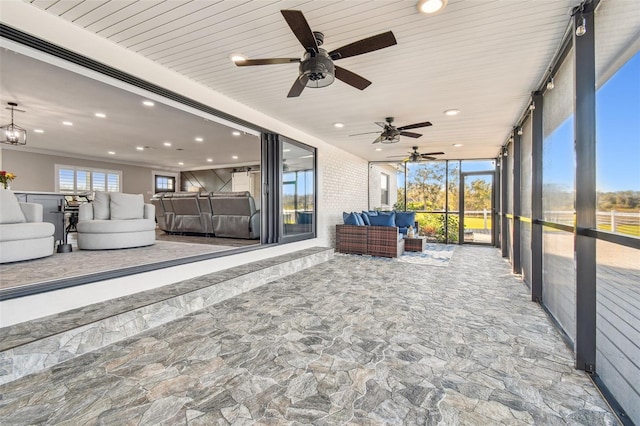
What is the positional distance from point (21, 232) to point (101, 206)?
157cm

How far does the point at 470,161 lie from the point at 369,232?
4.31m

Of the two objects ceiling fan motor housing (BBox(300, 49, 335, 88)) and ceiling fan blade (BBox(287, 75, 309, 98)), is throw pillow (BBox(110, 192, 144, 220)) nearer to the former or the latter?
ceiling fan blade (BBox(287, 75, 309, 98))

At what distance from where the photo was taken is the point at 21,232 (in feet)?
12.6

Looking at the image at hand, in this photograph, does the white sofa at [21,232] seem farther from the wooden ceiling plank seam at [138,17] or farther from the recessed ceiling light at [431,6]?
the recessed ceiling light at [431,6]

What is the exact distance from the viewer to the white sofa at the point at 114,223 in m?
5.02

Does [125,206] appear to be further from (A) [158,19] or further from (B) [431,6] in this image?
(B) [431,6]

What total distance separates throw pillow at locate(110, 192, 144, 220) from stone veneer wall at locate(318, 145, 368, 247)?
3.68 metres

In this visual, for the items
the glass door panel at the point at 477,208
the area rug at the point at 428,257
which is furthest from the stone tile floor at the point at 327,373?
the glass door panel at the point at 477,208

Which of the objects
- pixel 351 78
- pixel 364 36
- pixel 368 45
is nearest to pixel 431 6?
pixel 368 45

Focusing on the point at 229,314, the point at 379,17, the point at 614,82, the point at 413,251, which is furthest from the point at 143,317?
the point at 413,251

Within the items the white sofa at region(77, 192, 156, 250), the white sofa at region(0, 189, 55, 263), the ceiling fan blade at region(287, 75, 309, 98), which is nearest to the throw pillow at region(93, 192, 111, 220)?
the white sofa at region(77, 192, 156, 250)

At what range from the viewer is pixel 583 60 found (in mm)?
2037

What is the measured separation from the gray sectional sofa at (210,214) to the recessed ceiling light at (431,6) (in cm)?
464

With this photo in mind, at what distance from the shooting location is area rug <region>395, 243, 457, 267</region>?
5.81 meters
